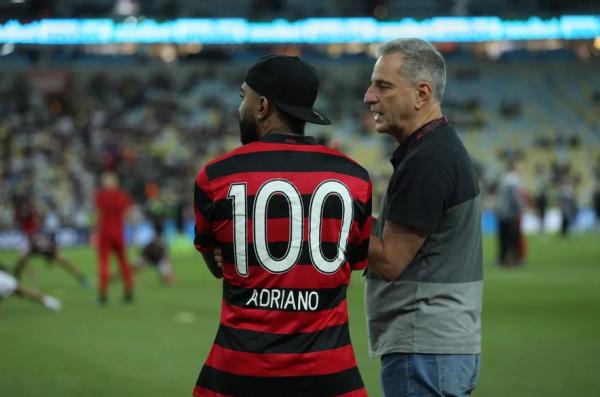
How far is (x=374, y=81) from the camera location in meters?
4.34

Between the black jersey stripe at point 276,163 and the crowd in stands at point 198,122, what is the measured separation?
3763cm

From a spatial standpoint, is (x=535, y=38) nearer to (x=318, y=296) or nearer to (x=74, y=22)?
(x=74, y=22)

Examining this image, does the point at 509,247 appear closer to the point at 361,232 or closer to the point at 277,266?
the point at 361,232

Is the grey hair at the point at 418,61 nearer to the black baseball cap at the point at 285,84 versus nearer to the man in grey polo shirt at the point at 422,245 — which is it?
the man in grey polo shirt at the point at 422,245

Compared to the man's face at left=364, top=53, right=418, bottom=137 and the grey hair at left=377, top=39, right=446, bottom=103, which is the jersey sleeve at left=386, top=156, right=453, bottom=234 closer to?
the man's face at left=364, top=53, right=418, bottom=137

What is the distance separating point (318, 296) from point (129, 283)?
13.1 metres

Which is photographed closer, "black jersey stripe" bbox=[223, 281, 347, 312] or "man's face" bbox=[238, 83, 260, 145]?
"black jersey stripe" bbox=[223, 281, 347, 312]

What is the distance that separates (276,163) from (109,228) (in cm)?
1266

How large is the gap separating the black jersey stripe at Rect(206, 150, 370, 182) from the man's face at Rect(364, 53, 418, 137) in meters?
0.55

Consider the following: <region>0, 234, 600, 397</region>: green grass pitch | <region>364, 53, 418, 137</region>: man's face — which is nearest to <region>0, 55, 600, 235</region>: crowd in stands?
<region>0, 234, 600, 397</region>: green grass pitch

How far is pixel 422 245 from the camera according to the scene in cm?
417

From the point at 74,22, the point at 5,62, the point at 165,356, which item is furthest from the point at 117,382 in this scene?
the point at 5,62

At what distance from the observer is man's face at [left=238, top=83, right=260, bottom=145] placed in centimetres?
392

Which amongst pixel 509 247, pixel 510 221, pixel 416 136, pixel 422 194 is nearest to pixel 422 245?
pixel 422 194
